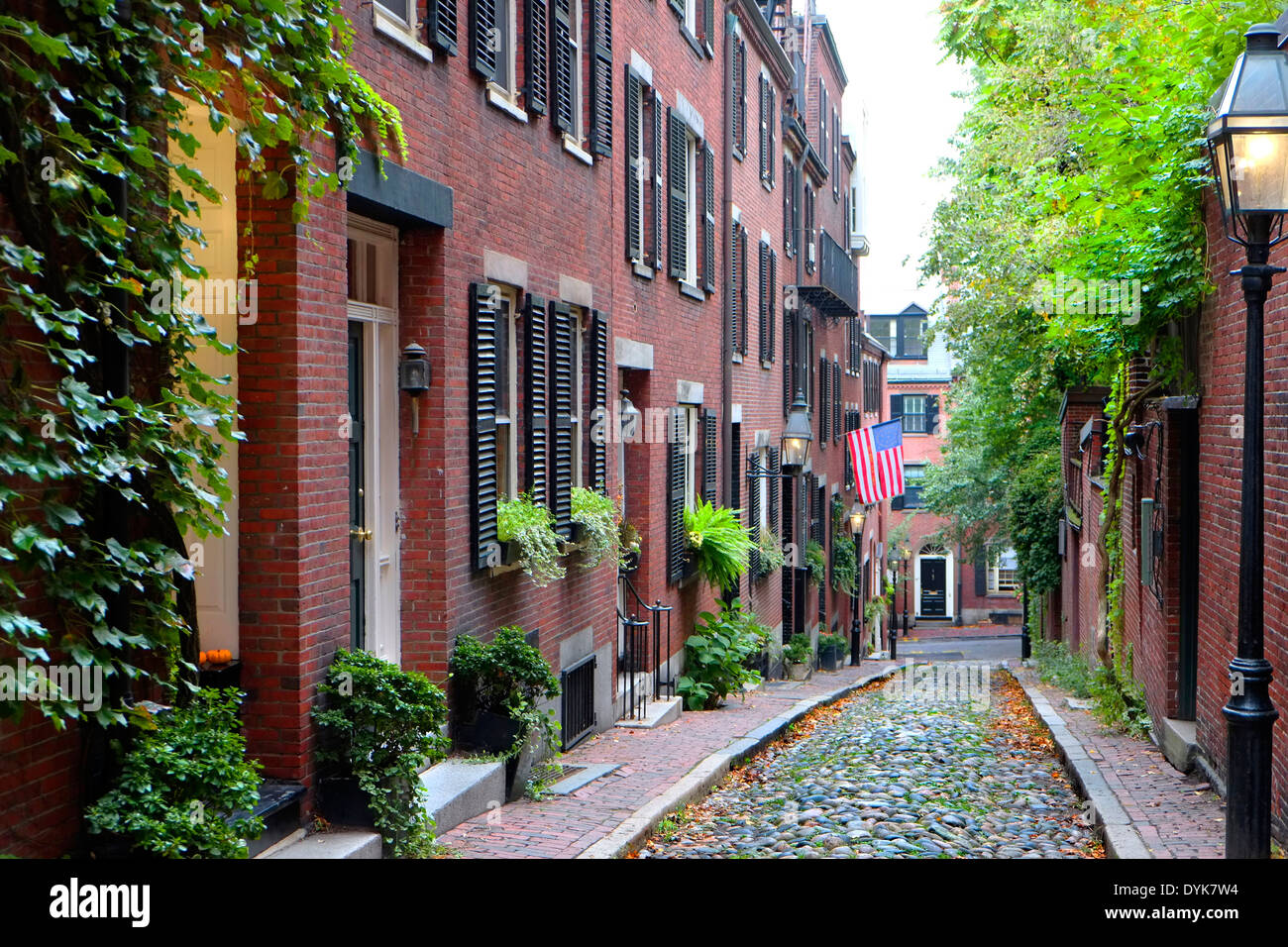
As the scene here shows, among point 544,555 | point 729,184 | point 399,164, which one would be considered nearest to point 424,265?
point 399,164

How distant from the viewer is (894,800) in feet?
29.9

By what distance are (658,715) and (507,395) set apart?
471cm

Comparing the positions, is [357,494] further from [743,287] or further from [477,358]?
[743,287]

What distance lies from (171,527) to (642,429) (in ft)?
29.3

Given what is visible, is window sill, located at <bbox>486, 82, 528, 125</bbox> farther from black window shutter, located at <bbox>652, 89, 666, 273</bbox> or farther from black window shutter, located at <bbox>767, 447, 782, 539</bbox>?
Result: black window shutter, located at <bbox>767, 447, 782, 539</bbox>

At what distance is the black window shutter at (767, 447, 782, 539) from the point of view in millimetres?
22250

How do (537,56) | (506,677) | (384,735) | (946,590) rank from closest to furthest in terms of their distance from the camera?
(384,735)
(506,677)
(537,56)
(946,590)

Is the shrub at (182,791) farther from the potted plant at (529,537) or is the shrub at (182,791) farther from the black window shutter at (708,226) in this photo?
the black window shutter at (708,226)

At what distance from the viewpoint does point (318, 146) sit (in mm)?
6578

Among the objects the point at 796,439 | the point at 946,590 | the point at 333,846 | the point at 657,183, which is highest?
the point at 657,183

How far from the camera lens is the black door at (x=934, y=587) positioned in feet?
172

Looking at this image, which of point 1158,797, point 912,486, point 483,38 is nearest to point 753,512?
point 1158,797

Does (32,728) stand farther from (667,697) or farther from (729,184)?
(729,184)
